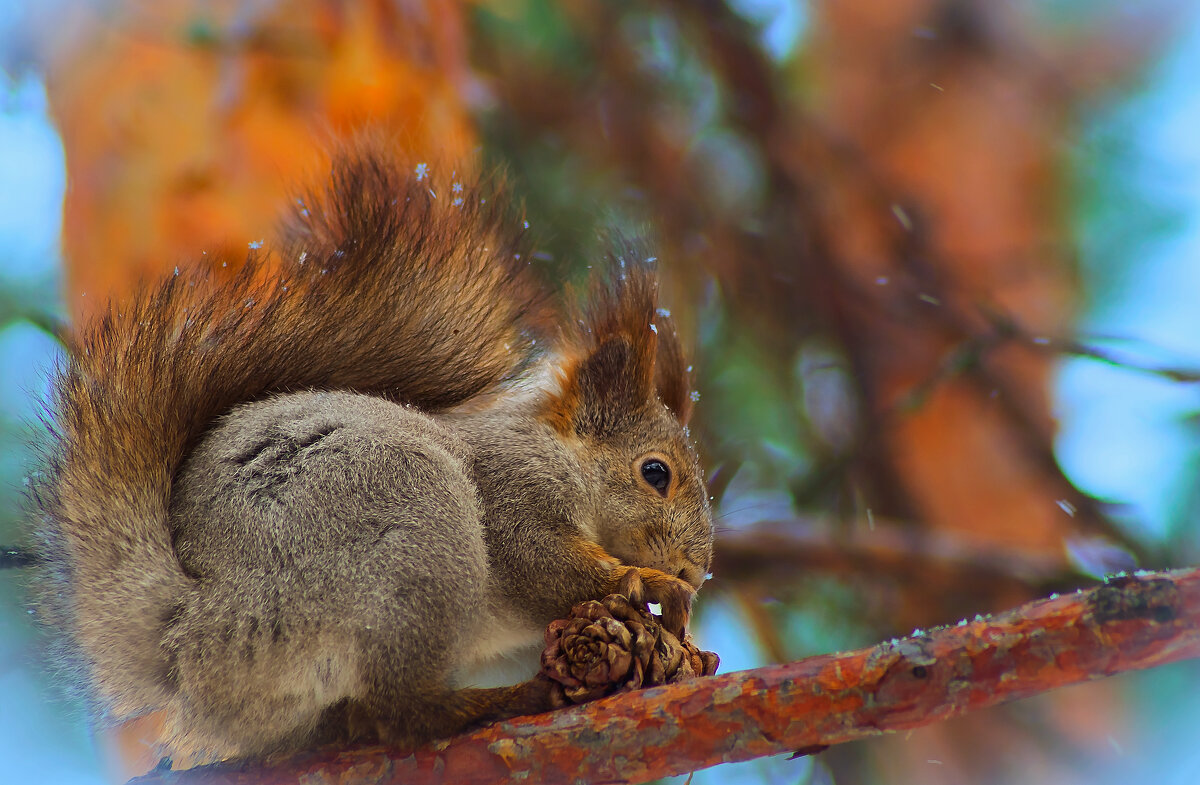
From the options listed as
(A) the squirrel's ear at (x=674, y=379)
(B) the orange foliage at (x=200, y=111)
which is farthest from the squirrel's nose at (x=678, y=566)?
(B) the orange foliage at (x=200, y=111)

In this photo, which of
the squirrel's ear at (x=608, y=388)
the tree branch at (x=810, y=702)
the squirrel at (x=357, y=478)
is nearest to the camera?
the tree branch at (x=810, y=702)

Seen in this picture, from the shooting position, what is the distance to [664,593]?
3.77ft

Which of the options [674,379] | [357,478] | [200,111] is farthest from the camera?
[200,111]

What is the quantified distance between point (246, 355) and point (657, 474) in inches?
25.1

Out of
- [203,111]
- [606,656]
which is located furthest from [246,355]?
[203,111]

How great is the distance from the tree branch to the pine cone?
0.02 metres

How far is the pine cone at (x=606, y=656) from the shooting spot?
40.3 inches

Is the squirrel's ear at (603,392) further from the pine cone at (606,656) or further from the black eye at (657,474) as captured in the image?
the pine cone at (606,656)

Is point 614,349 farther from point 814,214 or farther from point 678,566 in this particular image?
point 814,214

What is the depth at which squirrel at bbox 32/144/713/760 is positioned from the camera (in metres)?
1.02

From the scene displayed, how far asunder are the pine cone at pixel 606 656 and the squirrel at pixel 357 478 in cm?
5

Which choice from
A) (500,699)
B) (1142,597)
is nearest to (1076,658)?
(1142,597)

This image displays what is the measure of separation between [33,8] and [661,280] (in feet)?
6.16

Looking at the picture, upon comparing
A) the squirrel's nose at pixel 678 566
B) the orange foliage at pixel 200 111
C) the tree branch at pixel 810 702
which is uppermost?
the orange foliage at pixel 200 111
